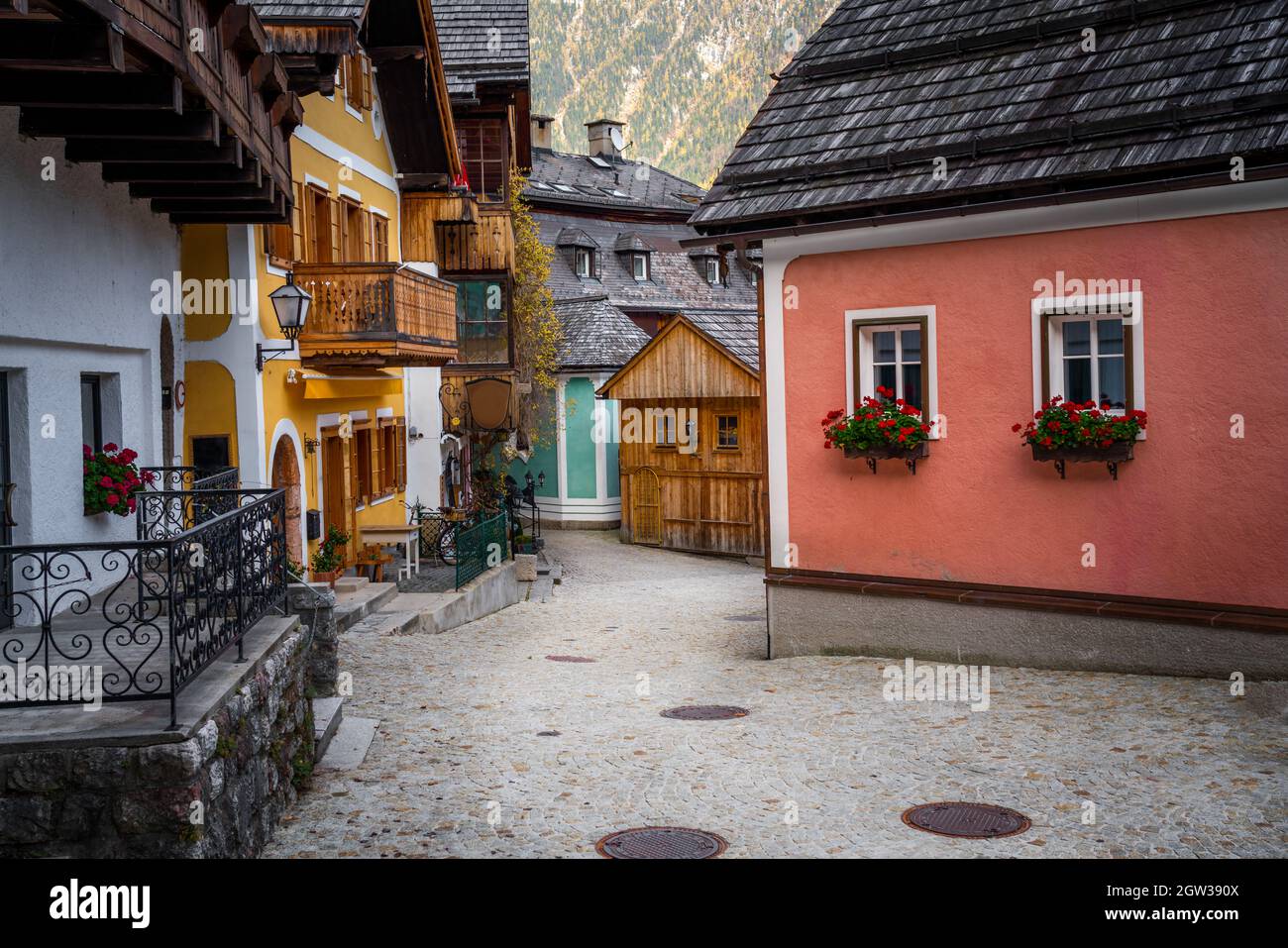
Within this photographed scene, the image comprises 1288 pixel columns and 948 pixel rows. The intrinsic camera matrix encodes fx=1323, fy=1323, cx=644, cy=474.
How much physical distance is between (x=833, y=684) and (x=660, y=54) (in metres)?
119

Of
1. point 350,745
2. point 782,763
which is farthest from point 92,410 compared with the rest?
point 782,763

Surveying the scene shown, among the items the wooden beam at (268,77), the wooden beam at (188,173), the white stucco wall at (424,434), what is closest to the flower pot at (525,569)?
the white stucco wall at (424,434)

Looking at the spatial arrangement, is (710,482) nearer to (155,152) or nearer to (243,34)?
→ (155,152)

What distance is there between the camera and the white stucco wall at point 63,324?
909cm

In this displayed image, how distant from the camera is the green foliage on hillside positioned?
363 ft

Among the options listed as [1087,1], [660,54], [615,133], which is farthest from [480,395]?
[660,54]

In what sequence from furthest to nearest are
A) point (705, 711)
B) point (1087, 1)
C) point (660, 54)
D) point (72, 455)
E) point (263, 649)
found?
point (660, 54), point (1087, 1), point (705, 711), point (72, 455), point (263, 649)

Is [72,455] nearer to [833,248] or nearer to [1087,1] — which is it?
[833,248]

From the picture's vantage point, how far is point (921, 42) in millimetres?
14211

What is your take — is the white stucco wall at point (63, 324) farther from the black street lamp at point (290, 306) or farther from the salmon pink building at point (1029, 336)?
the salmon pink building at point (1029, 336)

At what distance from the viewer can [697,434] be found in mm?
29641

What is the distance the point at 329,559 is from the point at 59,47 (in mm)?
10634

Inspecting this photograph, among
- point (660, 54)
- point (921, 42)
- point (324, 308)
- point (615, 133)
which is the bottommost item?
point (324, 308)

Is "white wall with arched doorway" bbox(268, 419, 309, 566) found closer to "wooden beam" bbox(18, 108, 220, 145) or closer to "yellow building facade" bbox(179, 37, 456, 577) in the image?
"yellow building facade" bbox(179, 37, 456, 577)
